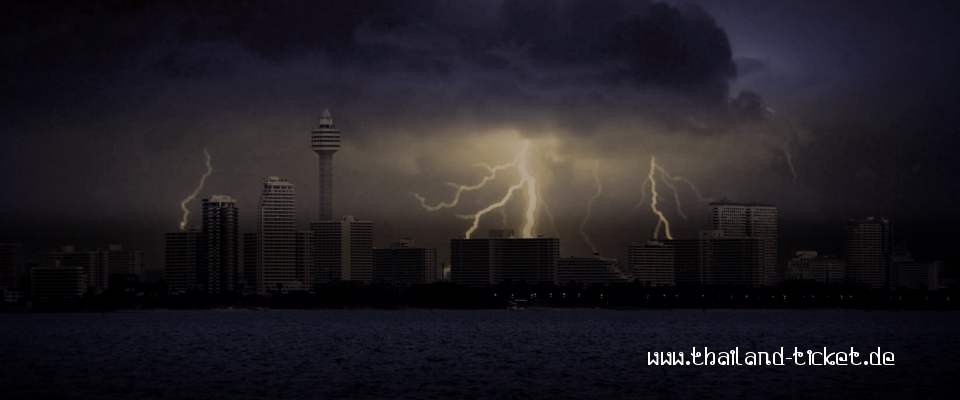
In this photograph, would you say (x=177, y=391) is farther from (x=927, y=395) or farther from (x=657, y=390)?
(x=927, y=395)

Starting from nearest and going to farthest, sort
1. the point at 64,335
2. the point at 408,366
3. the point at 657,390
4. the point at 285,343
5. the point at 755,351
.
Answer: the point at 657,390
the point at 408,366
the point at 755,351
the point at 285,343
the point at 64,335

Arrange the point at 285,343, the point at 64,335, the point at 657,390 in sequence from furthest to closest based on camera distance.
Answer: the point at 64,335 < the point at 285,343 < the point at 657,390

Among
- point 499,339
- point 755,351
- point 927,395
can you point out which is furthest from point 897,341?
point 927,395

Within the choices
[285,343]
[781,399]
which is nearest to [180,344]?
[285,343]

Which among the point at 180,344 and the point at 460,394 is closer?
the point at 460,394

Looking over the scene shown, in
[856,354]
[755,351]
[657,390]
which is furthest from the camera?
[755,351]

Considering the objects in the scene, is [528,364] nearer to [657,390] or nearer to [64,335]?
[657,390]
